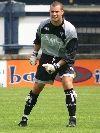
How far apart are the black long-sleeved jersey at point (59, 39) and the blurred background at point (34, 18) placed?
2093 centimetres

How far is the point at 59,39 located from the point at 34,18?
22311mm

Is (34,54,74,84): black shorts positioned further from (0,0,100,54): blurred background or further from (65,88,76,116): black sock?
(0,0,100,54): blurred background

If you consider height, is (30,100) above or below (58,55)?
below

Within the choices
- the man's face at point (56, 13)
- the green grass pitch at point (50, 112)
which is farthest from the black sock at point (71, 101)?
the man's face at point (56, 13)

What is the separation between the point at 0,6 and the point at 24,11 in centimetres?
119

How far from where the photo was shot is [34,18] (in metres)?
33.1

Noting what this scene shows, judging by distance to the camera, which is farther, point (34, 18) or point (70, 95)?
point (34, 18)

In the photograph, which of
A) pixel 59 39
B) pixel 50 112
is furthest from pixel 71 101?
pixel 50 112

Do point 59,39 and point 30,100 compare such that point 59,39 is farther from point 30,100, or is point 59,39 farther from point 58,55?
point 30,100

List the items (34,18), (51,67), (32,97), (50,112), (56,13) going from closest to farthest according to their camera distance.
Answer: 1. (56,13)
2. (51,67)
3. (32,97)
4. (50,112)
5. (34,18)

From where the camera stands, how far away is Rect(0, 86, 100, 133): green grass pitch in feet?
35.6

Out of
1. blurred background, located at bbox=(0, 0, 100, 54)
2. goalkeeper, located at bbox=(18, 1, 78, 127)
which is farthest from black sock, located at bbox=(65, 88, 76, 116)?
blurred background, located at bbox=(0, 0, 100, 54)

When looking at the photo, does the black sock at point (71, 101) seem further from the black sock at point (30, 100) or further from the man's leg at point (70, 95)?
the black sock at point (30, 100)

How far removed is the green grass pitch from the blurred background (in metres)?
11.7
